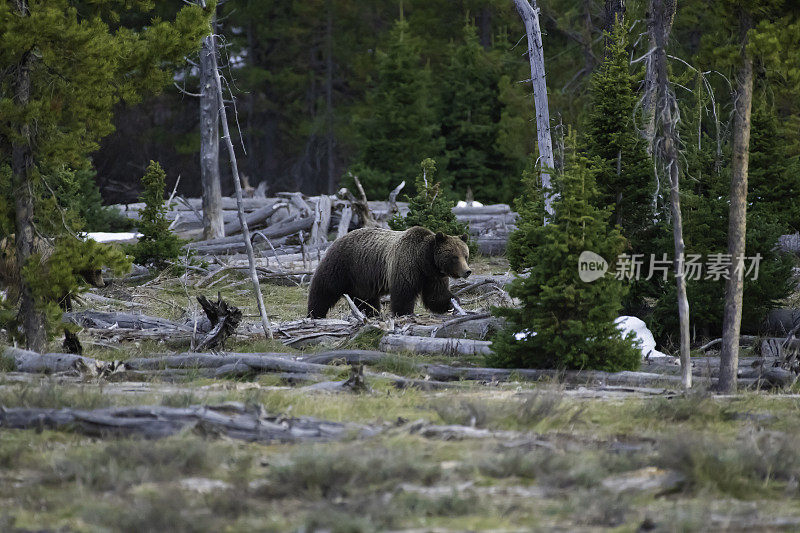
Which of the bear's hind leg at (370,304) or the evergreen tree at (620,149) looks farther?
the bear's hind leg at (370,304)

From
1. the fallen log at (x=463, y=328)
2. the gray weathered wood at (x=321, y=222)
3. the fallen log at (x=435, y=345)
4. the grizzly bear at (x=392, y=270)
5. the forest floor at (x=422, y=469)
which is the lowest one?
the forest floor at (x=422, y=469)

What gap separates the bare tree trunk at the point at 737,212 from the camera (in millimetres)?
8430

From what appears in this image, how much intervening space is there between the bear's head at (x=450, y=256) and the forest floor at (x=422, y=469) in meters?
4.99

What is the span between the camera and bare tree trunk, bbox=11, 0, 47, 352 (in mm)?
9539

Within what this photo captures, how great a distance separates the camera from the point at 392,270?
13.2m

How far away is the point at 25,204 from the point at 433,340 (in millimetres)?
4664

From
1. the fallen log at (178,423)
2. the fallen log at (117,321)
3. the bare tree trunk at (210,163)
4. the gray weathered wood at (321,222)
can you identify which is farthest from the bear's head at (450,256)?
the bare tree trunk at (210,163)

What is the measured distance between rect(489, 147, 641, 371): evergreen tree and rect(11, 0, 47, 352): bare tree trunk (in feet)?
16.4

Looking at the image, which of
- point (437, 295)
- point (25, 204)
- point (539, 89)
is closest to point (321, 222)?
point (539, 89)

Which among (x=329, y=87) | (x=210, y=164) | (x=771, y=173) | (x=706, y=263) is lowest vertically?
(x=706, y=263)

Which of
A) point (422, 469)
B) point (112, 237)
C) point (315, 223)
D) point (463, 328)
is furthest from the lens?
point (112, 237)

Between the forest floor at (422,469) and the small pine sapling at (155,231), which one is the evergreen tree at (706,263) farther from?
the small pine sapling at (155,231)

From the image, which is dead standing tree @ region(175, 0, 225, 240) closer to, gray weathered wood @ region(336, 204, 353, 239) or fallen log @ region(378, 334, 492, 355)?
gray weathered wood @ region(336, 204, 353, 239)

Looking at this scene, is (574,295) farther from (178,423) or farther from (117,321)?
(117,321)
